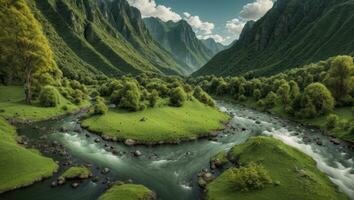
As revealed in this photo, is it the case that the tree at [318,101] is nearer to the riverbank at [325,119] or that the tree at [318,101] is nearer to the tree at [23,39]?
the riverbank at [325,119]

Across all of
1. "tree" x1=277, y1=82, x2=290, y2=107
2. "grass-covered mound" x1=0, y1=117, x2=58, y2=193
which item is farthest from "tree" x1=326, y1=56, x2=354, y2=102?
"grass-covered mound" x1=0, y1=117, x2=58, y2=193

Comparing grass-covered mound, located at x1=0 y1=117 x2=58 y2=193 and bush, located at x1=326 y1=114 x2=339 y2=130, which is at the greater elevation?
bush, located at x1=326 y1=114 x2=339 y2=130

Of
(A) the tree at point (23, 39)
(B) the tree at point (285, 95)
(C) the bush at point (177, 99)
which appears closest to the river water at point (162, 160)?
(A) the tree at point (23, 39)

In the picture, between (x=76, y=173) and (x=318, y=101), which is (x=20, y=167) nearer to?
(x=76, y=173)

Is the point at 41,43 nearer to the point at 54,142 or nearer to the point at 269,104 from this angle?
the point at 54,142

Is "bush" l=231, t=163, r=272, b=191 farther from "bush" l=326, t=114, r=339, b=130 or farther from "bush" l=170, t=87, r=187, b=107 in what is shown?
"bush" l=170, t=87, r=187, b=107

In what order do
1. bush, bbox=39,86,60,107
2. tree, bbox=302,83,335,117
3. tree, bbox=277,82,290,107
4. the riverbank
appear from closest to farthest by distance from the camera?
the riverbank → bush, bbox=39,86,60,107 → tree, bbox=302,83,335,117 → tree, bbox=277,82,290,107
